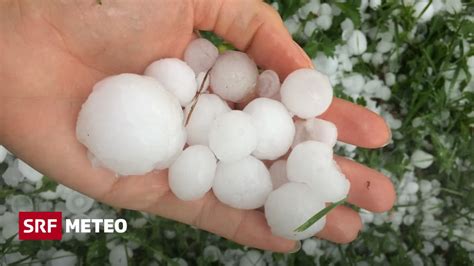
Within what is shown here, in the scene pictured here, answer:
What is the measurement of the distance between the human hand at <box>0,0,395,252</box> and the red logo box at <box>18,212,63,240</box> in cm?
35

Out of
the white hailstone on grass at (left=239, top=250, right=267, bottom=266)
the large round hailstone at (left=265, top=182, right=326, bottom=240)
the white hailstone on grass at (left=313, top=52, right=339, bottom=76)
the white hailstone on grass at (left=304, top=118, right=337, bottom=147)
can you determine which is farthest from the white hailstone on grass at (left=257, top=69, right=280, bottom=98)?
the white hailstone on grass at (left=239, top=250, right=267, bottom=266)

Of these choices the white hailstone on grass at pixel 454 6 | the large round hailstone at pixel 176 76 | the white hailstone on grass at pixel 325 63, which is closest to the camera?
the large round hailstone at pixel 176 76

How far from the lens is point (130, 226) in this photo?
5.45 feet

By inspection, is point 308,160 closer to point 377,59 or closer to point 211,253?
Answer: point 211,253

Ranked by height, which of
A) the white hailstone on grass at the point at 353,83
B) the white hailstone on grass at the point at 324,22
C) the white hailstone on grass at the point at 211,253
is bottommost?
the white hailstone on grass at the point at 211,253

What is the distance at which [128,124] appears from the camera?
3.92 feet

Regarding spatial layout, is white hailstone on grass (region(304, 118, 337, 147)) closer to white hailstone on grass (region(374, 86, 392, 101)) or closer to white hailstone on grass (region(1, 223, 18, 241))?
white hailstone on grass (region(374, 86, 392, 101))

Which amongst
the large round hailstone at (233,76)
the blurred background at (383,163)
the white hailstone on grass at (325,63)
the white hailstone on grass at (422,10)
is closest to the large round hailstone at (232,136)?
the large round hailstone at (233,76)

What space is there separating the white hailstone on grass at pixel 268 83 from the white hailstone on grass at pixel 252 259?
0.50 metres

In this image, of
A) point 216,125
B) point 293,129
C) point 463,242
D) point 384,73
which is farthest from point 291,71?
point 463,242

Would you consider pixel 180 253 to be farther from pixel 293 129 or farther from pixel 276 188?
pixel 293 129

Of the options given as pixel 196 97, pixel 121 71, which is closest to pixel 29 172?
pixel 121 71

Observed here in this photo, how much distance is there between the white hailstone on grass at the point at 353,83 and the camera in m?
1.78

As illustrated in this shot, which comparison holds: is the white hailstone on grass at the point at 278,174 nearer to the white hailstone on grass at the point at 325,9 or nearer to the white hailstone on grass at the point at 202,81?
the white hailstone on grass at the point at 202,81
